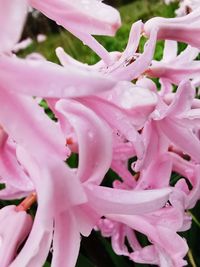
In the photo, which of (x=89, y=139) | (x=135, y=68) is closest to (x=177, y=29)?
(x=135, y=68)

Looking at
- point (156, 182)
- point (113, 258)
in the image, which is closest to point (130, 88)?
point (156, 182)

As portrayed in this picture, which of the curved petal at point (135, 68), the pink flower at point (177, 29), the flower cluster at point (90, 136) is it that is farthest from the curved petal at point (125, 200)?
the pink flower at point (177, 29)

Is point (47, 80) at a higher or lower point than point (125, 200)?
higher

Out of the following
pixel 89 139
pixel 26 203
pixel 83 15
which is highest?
pixel 83 15

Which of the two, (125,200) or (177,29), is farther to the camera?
(177,29)

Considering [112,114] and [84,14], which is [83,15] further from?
[112,114]

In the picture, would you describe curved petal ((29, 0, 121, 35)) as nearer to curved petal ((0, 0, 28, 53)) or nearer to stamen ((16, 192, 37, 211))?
curved petal ((0, 0, 28, 53))

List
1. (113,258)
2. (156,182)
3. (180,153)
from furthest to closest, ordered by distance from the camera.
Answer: (113,258) < (180,153) < (156,182)

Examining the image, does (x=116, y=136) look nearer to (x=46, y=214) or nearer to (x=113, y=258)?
(x=46, y=214)

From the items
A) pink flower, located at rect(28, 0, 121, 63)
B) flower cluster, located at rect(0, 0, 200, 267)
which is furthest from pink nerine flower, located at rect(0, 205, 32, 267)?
pink flower, located at rect(28, 0, 121, 63)
